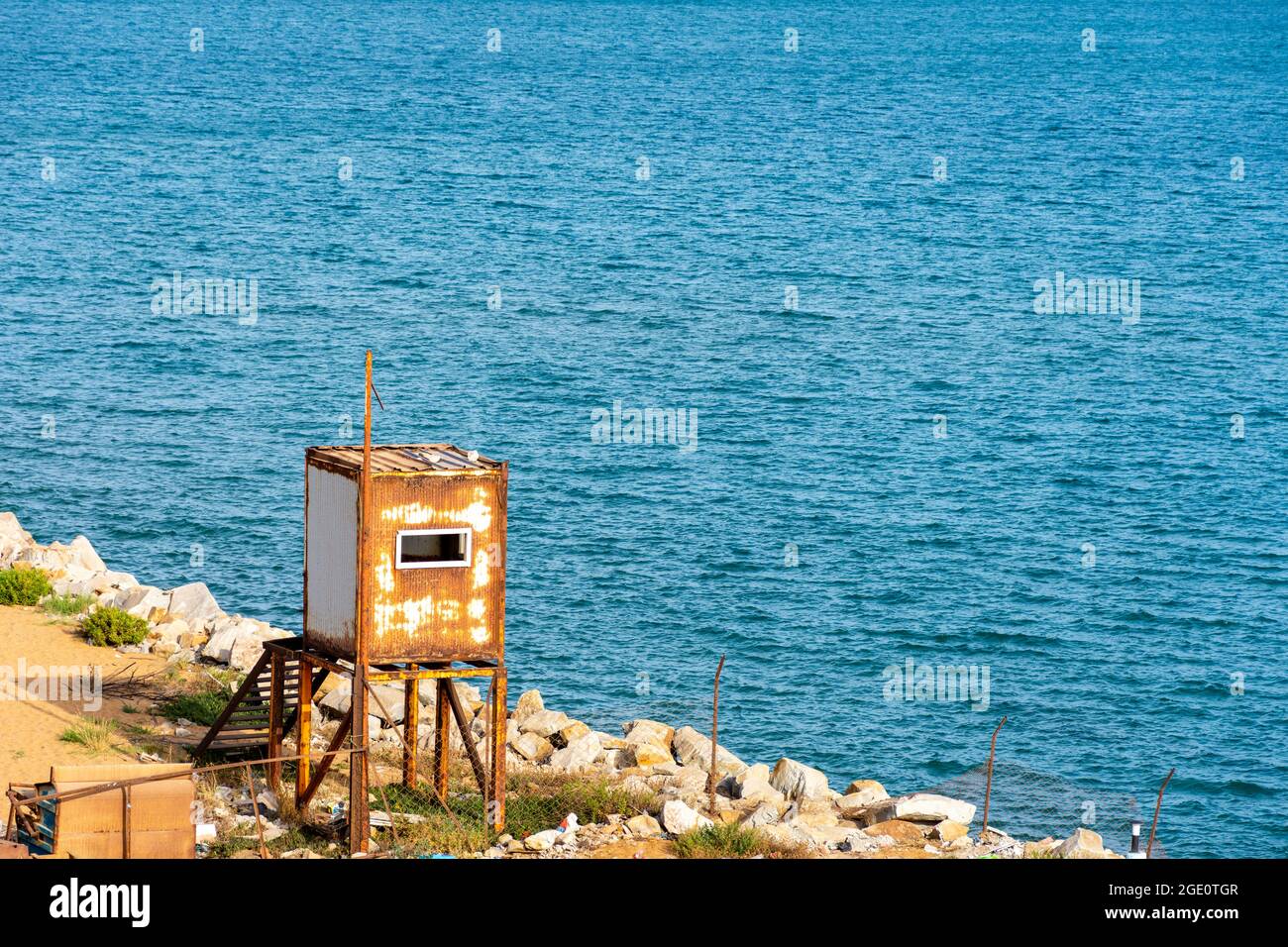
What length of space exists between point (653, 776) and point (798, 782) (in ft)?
9.73

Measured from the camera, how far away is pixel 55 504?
69.8 metres

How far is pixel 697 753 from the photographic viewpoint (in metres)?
38.4

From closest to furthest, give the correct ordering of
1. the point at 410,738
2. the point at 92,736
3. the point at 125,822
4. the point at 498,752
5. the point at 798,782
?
the point at 125,822, the point at 498,752, the point at 410,738, the point at 92,736, the point at 798,782

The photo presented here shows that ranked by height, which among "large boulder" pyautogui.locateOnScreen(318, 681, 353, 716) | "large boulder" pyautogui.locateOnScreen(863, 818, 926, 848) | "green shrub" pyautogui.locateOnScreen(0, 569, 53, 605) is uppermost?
"green shrub" pyautogui.locateOnScreen(0, 569, 53, 605)

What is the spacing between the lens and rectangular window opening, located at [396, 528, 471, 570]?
96.7 ft

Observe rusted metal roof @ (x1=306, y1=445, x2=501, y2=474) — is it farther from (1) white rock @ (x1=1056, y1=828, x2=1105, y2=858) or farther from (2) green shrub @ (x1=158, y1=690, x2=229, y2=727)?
(1) white rock @ (x1=1056, y1=828, x2=1105, y2=858)

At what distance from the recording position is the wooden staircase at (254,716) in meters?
31.5

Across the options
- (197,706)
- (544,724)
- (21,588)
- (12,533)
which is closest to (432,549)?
(197,706)

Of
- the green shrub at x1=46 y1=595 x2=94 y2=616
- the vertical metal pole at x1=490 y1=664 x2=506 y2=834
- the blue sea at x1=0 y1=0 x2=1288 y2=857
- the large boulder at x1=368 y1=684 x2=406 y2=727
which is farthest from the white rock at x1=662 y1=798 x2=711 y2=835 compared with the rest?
the green shrub at x1=46 y1=595 x2=94 y2=616

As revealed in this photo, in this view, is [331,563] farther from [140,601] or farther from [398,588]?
[140,601]

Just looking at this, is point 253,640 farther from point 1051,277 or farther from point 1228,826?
point 1051,277

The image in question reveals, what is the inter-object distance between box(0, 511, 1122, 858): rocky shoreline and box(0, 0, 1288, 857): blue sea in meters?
8.74

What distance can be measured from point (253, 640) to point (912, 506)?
1577 inches

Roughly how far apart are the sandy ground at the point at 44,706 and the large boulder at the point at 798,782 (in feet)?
41.2
